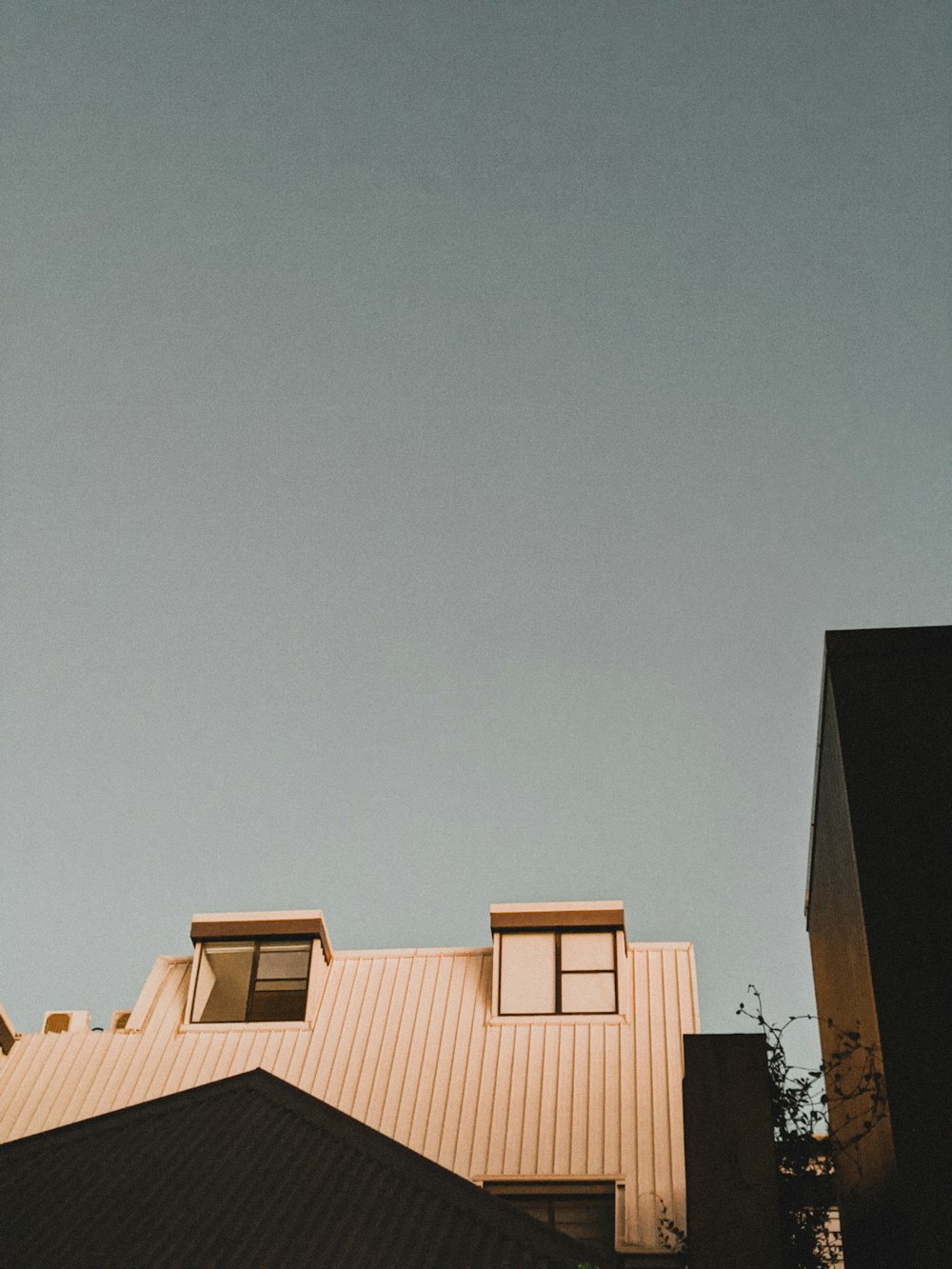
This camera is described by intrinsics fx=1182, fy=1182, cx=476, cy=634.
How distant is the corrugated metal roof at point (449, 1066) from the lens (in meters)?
15.6

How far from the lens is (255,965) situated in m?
19.6

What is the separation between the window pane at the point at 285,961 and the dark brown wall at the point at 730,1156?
519 inches

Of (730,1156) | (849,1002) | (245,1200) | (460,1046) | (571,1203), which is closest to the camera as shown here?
(730,1156)

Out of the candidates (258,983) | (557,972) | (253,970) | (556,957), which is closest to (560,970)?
(557,972)

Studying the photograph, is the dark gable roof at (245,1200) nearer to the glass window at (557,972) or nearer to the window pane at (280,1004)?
the glass window at (557,972)

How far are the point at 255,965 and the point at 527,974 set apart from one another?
15.0ft

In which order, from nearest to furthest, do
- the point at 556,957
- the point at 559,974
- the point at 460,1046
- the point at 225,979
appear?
1. the point at 460,1046
2. the point at 559,974
3. the point at 556,957
4. the point at 225,979

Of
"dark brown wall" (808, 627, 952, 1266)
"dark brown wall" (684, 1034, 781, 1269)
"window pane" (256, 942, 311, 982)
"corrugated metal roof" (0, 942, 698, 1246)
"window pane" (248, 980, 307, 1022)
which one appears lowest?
"dark brown wall" (684, 1034, 781, 1269)

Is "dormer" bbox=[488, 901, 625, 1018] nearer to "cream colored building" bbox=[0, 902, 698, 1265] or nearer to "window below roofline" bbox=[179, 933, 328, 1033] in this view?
"cream colored building" bbox=[0, 902, 698, 1265]

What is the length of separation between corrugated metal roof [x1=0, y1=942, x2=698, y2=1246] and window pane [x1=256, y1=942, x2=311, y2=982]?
51 centimetres

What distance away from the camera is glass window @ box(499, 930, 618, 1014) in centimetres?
1823

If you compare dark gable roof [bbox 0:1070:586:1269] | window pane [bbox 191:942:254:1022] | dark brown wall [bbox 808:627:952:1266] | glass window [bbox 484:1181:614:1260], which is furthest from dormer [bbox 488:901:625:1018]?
dark brown wall [bbox 808:627:952:1266]

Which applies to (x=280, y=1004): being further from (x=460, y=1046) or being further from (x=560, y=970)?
(x=560, y=970)

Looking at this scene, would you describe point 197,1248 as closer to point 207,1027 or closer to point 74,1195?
point 74,1195
